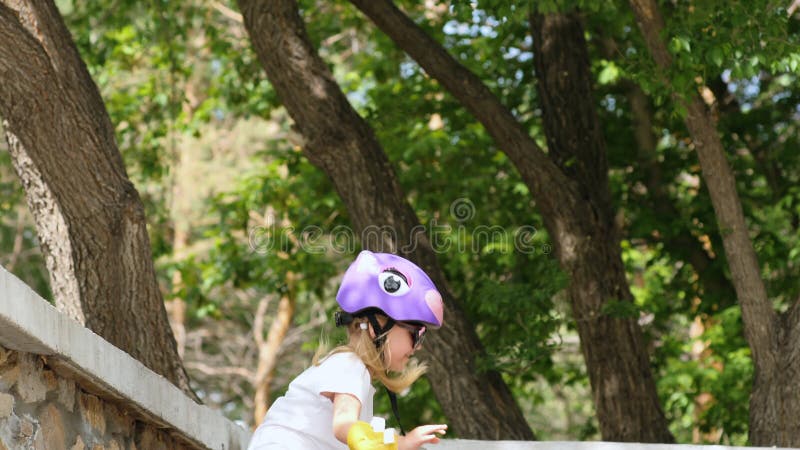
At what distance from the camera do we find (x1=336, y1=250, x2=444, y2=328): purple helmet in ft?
10.8

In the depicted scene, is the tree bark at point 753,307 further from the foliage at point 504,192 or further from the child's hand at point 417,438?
the child's hand at point 417,438

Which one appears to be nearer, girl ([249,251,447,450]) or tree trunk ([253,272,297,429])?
girl ([249,251,447,450])

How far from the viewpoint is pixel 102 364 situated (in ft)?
11.8

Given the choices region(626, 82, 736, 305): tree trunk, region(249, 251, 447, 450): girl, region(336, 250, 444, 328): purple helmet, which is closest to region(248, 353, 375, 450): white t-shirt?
region(249, 251, 447, 450): girl

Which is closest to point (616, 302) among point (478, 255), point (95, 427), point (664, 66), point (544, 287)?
point (544, 287)

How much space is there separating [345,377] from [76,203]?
2.35 meters

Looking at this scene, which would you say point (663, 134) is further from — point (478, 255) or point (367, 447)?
point (367, 447)

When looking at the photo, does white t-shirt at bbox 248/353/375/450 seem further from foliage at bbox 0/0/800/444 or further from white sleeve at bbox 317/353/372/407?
foliage at bbox 0/0/800/444

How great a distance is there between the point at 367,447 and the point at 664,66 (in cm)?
396

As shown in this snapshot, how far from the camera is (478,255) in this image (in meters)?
10.4

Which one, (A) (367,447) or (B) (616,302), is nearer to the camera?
(A) (367,447)

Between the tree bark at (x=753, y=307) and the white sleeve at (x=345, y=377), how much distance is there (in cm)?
341

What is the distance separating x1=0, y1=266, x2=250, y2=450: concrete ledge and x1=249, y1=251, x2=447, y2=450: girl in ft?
1.85

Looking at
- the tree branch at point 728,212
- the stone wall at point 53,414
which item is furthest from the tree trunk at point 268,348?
the stone wall at point 53,414
